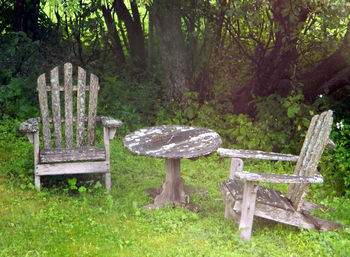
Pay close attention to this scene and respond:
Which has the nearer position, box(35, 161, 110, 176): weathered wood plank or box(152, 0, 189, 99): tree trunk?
box(35, 161, 110, 176): weathered wood plank

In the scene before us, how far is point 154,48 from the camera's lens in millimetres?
9016

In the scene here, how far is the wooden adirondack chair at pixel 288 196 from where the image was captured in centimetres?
343

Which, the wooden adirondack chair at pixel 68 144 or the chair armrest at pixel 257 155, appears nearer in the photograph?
the chair armrest at pixel 257 155

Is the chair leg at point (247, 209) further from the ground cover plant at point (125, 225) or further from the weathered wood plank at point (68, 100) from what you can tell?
the weathered wood plank at point (68, 100)

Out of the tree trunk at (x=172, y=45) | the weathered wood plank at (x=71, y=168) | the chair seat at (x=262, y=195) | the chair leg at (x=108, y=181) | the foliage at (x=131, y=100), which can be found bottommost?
the chair leg at (x=108, y=181)

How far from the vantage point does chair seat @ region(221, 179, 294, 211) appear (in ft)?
11.9

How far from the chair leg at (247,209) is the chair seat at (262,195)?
0.13 m

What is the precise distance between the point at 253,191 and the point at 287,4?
3.23 m

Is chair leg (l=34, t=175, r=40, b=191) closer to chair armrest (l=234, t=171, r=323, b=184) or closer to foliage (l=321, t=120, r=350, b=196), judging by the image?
chair armrest (l=234, t=171, r=323, b=184)

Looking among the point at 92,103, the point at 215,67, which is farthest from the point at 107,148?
the point at 215,67

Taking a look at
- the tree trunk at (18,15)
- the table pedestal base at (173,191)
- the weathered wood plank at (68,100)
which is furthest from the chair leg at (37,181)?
the tree trunk at (18,15)

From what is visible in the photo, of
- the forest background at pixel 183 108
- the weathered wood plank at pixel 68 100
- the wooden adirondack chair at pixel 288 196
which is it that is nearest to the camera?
the wooden adirondack chair at pixel 288 196

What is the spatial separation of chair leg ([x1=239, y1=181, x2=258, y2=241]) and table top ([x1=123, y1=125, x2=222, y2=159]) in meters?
0.68

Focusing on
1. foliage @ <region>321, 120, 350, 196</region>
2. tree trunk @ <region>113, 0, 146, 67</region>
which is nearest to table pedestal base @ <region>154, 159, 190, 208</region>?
foliage @ <region>321, 120, 350, 196</region>
